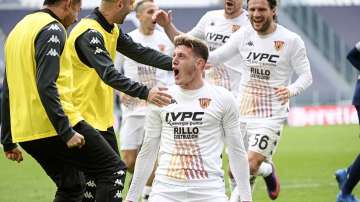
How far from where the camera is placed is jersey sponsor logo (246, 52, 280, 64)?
1094cm

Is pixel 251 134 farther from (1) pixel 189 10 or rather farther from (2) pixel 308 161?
(1) pixel 189 10

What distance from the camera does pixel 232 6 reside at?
12.1 meters

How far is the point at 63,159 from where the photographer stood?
A: 8.40 m

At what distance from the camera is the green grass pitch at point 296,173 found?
13458 mm

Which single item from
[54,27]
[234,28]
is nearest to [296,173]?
[234,28]

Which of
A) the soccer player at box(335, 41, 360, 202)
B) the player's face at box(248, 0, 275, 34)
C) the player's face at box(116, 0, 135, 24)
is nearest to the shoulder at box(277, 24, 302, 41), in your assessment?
the player's face at box(248, 0, 275, 34)

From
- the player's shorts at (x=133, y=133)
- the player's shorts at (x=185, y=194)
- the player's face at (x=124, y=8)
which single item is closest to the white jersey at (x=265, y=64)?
the player's face at (x=124, y=8)

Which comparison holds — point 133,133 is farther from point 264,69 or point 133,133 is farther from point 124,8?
A: point 124,8

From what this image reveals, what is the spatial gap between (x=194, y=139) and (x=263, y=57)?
3.40 m

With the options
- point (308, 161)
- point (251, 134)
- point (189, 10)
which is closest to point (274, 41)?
point (251, 134)

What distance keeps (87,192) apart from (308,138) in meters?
18.9

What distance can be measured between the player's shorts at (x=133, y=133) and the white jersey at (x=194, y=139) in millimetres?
5370

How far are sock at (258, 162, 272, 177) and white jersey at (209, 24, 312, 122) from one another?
2.34 feet

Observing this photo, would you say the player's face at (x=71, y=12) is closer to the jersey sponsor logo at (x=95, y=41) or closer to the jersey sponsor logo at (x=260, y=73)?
the jersey sponsor logo at (x=95, y=41)
